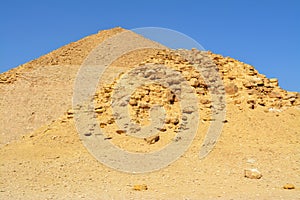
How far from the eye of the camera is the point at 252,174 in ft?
35.5

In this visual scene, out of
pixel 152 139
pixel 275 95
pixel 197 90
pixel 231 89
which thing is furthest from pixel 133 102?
pixel 275 95

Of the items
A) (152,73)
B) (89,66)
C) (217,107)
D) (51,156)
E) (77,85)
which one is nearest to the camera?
(51,156)

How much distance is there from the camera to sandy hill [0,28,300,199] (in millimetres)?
9812

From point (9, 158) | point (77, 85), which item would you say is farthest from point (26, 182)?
point (77, 85)

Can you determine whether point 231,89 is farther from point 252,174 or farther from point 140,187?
point 140,187

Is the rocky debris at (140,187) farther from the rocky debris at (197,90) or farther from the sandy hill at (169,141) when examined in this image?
the rocky debris at (197,90)

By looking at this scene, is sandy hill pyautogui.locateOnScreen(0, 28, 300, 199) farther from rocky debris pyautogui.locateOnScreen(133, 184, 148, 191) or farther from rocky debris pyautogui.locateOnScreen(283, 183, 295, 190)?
rocky debris pyautogui.locateOnScreen(283, 183, 295, 190)

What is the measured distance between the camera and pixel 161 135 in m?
13.4

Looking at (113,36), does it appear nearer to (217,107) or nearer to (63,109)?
(63,109)

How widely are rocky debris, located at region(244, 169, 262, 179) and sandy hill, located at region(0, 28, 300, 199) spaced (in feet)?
0.33

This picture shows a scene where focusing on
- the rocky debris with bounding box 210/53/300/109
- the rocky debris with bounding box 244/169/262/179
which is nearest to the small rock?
the rocky debris with bounding box 210/53/300/109

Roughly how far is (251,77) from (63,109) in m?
8.18

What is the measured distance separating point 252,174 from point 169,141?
9.88 ft

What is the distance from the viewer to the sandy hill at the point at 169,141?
981 cm
